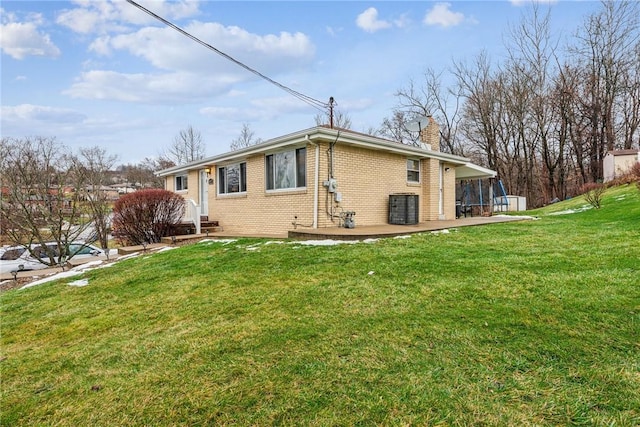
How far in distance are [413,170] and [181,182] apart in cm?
1075

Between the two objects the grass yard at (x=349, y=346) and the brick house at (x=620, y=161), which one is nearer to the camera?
the grass yard at (x=349, y=346)

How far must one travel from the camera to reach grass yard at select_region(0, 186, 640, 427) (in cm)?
205

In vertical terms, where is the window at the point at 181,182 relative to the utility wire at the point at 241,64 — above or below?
below

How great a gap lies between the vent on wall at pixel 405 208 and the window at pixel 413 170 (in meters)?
1.77

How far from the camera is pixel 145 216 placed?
11.5 meters

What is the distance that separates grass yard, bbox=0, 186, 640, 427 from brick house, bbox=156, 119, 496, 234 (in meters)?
4.17

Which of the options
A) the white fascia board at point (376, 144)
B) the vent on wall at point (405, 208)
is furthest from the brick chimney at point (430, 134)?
the vent on wall at point (405, 208)

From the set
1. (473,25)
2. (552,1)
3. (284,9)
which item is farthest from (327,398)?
(552,1)

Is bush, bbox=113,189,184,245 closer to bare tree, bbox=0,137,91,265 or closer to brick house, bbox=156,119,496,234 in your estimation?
brick house, bbox=156,119,496,234

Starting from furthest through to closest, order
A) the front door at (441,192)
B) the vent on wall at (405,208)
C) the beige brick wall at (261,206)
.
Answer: the front door at (441,192), the vent on wall at (405,208), the beige brick wall at (261,206)

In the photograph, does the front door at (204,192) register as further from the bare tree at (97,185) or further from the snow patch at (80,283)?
the snow patch at (80,283)

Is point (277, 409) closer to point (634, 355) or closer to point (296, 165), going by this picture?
point (634, 355)

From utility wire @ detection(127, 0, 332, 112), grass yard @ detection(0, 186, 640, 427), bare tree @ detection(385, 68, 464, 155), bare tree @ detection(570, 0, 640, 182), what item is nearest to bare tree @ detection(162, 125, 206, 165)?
bare tree @ detection(385, 68, 464, 155)

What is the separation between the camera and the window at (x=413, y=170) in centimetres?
1185
